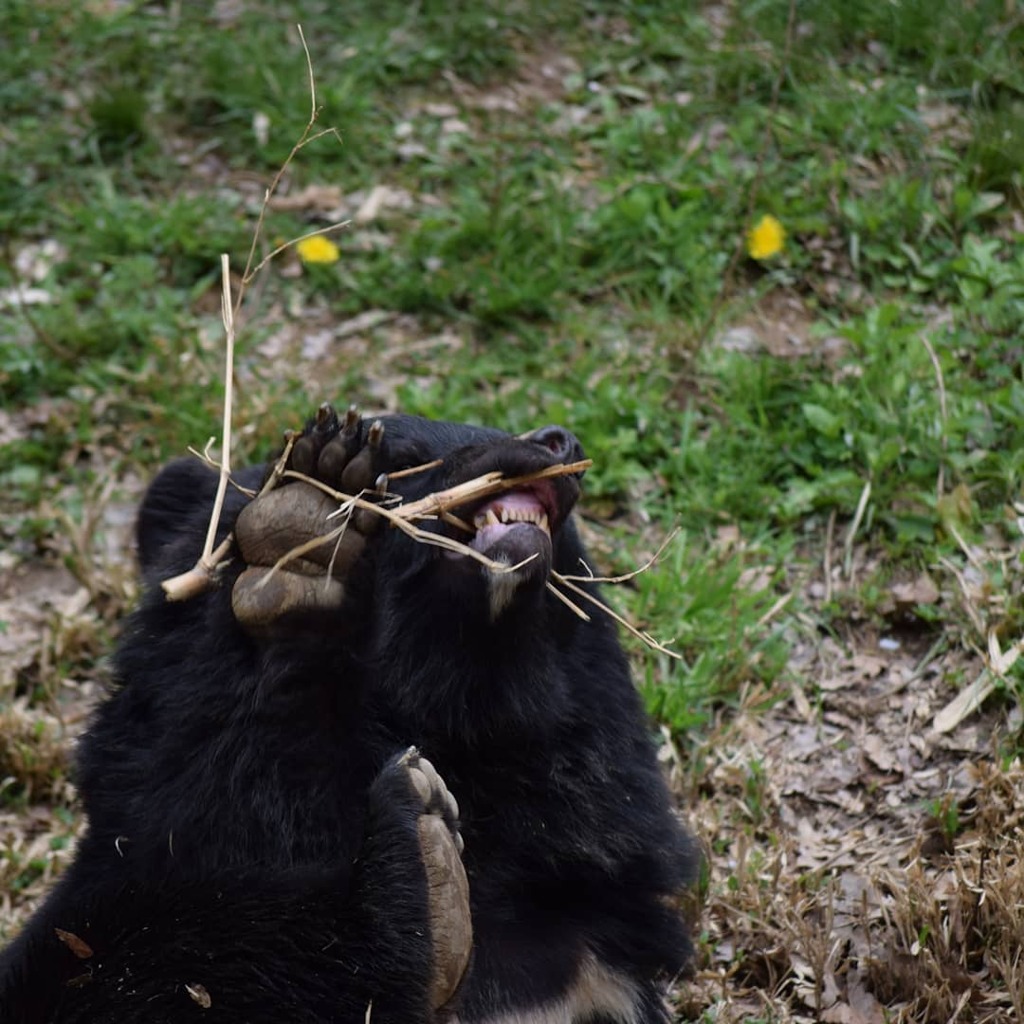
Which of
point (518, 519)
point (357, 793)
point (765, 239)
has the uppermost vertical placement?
point (518, 519)

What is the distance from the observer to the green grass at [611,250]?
18.6 feet

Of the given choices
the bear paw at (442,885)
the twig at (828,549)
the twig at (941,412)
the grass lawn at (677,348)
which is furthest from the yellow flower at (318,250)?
the bear paw at (442,885)

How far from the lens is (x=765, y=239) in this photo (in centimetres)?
656

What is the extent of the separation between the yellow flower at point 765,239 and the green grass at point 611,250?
0.11 meters

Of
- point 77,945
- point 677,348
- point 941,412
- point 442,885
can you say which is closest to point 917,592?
point 941,412

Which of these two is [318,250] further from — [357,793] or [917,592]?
[357,793]

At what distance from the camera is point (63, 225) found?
747 cm

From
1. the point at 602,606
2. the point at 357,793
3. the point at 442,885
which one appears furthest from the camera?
the point at 602,606

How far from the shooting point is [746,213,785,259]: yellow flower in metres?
6.55

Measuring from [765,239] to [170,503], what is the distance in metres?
3.22

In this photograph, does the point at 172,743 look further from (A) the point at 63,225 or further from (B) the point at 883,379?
(A) the point at 63,225

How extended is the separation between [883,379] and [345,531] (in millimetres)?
2953

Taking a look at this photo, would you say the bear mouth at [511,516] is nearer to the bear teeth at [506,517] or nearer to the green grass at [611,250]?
the bear teeth at [506,517]

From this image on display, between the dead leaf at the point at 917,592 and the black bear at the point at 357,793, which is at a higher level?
the black bear at the point at 357,793
